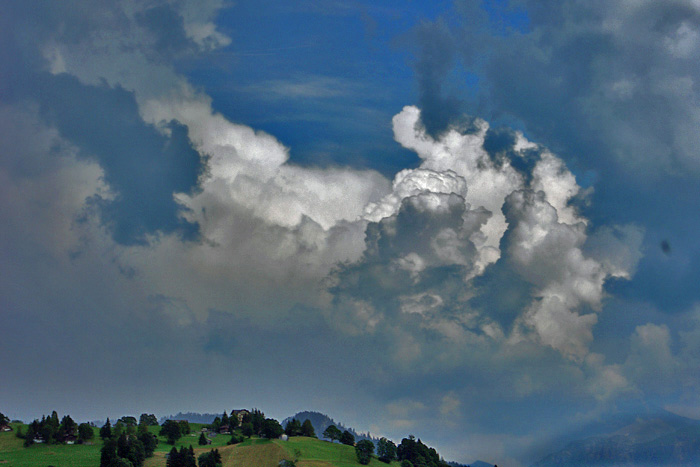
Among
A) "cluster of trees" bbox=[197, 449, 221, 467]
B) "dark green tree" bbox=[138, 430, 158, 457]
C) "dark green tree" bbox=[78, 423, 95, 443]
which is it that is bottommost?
"cluster of trees" bbox=[197, 449, 221, 467]

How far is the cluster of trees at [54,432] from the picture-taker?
18900cm

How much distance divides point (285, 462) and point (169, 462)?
3361 cm

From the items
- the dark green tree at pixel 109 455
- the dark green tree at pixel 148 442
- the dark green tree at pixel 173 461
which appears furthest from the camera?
the dark green tree at pixel 148 442

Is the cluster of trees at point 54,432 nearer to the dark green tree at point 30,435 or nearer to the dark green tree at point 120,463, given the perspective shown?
the dark green tree at point 30,435

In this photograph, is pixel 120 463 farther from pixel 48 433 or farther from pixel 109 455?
pixel 48 433

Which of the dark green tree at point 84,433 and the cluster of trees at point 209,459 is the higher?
the dark green tree at point 84,433

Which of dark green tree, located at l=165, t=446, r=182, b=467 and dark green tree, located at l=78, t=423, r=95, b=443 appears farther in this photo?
dark green tree, located at l=78, t=423, r=95, b=443

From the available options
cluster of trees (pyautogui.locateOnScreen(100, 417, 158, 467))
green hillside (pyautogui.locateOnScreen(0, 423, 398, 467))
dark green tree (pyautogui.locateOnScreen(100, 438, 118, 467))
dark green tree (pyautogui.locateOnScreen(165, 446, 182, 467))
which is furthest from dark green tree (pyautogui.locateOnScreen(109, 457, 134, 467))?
dark green tree (pyautogui.locateOnScreen(165, 446, 182, 467))

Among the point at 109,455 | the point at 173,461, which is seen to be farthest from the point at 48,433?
the point at 173,461

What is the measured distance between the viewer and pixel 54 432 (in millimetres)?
191375

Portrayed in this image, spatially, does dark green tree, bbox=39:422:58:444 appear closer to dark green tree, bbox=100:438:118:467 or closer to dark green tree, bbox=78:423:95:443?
dark green tree, bbox=78:423:95:443

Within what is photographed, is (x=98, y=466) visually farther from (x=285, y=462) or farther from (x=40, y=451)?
(x=285, y=462)

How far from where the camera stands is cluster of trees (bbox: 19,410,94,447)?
189000 millimetres

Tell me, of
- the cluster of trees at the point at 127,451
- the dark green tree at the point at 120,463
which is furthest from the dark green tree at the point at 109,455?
the dark green tree at the point at 120,463
